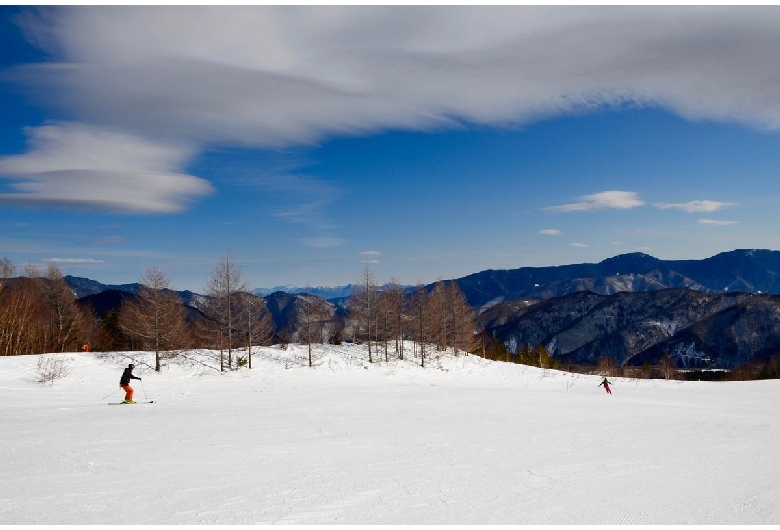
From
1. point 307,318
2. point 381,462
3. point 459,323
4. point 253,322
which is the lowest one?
point 381,462

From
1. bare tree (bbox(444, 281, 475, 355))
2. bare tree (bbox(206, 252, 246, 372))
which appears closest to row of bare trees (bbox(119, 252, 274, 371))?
bare tree (bbox(206, 252, 246, 372))

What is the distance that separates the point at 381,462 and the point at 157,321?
34.2 m

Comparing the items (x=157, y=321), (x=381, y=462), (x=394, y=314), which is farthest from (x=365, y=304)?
(x=381, y=462)

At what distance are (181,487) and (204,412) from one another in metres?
10.8

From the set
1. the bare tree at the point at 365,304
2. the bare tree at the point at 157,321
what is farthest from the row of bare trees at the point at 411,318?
the bare tree at the point at 157,321

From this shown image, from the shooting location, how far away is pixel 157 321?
40.7m

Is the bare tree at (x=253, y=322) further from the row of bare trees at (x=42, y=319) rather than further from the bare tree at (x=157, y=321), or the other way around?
the row of bare trees at (x=42, y=319)

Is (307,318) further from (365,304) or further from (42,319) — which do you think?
(42,319)

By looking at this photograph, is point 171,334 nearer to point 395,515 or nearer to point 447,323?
point 447,323

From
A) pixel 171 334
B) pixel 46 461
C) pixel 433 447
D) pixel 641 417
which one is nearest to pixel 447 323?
pixel 171 334

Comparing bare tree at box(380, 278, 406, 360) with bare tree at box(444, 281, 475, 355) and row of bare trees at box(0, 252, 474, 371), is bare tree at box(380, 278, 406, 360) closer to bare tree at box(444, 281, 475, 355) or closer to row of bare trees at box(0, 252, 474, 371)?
row of bare trees at box(0, 252, 474, 371)

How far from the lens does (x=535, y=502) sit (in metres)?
8.98

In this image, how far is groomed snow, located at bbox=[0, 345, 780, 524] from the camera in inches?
335

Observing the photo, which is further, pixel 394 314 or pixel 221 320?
pixel 394 314
